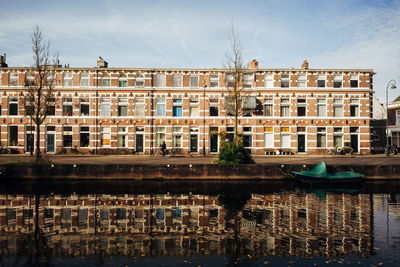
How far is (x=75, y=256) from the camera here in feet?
26.2

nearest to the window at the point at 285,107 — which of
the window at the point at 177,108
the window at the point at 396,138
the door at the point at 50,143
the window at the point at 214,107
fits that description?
the window at the point at 214,107

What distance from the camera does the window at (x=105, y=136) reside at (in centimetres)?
3709

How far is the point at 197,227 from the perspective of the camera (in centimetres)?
1071

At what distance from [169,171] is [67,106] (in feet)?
76.3

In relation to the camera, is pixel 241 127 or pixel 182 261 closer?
pixel 182 261

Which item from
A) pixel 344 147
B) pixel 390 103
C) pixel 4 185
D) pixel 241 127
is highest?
pixel 390 103

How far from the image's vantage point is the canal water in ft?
26.2

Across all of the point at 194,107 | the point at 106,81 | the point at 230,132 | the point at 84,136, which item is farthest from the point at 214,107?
the point at 84,136

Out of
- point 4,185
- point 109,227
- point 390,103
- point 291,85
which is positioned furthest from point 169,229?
point 390,103

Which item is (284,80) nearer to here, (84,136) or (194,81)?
(194,81)

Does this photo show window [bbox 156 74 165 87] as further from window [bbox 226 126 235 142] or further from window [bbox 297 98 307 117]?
window [bbox 297 98 307 117]

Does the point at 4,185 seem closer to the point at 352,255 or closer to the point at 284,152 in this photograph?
the point at 352,255

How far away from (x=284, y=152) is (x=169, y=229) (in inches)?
1147

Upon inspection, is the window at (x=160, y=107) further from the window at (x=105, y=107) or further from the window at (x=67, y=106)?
the window at (x=67, y=106)
